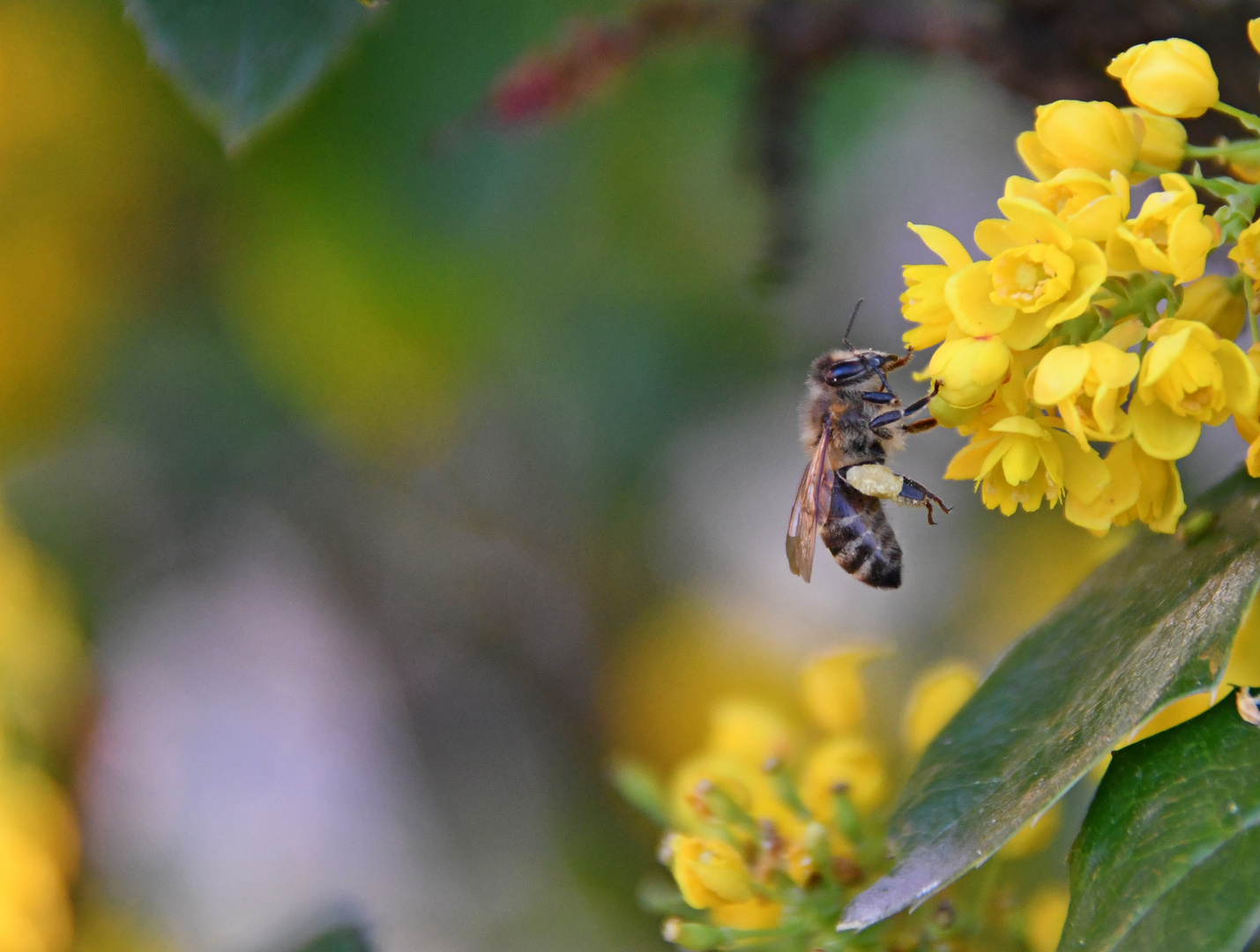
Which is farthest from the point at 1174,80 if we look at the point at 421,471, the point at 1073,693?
the point at 421,471

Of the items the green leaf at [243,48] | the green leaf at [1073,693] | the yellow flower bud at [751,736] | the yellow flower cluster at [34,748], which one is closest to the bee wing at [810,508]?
the yellow flower bud at [751,736]

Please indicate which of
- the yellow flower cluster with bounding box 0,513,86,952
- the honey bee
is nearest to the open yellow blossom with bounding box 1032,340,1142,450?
the honey bee

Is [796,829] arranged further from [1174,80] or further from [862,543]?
[1174,80]

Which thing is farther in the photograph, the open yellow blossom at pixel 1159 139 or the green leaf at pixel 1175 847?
the open yellow blossom at pixel 1159 139

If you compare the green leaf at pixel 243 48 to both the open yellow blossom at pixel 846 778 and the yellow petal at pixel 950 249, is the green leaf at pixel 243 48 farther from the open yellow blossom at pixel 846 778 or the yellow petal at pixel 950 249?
the open yellow blossom at pixel 846 778

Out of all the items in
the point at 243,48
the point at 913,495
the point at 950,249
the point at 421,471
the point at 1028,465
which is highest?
the point at 243,48

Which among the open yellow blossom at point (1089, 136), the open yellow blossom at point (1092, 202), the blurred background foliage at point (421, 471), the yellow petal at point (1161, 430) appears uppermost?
the open yellow blossom at point (1089, 136)

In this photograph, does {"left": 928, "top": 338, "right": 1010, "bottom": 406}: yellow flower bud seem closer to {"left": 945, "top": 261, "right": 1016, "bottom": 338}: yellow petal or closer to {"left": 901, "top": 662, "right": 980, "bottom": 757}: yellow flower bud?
{"left": 945, "top": 261, "right": 1016, "bottom": 338}: yellow petal
